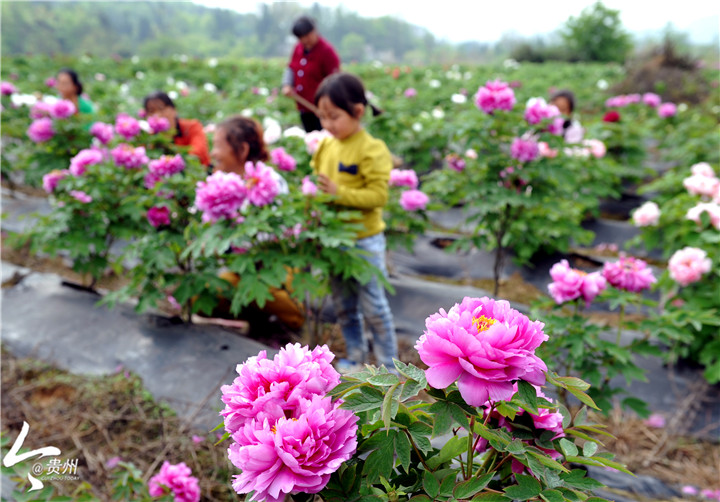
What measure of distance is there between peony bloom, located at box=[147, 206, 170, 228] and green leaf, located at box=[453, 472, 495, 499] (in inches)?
93.4

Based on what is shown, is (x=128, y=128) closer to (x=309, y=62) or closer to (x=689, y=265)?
(x=309, y=62)

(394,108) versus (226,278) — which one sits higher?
(394,108)

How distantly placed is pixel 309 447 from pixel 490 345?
10.6 inches

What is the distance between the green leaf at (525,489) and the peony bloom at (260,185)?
152cm

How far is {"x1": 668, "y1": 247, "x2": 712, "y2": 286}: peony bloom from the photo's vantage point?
2.51 metres

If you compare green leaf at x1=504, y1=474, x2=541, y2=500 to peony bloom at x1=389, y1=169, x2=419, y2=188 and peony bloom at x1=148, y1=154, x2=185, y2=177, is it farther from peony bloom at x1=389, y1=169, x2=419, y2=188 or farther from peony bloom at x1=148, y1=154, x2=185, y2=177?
peony bloom at x1=389, y1=169, x2=419, y2=188

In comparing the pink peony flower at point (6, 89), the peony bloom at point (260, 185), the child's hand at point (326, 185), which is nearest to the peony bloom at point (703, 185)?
the child's hand at point (326, 185)

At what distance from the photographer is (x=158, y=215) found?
2.65m

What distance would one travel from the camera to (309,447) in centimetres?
→ 64

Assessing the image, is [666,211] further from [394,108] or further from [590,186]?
[394,108]

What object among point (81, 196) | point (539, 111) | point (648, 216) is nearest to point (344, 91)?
point (539, 111)

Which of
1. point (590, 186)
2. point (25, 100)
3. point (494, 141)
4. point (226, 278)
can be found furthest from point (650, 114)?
point (25, 100)

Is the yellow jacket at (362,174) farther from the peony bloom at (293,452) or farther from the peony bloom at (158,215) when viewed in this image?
the peony bloom at (293,452)

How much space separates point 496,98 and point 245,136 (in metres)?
1.40
